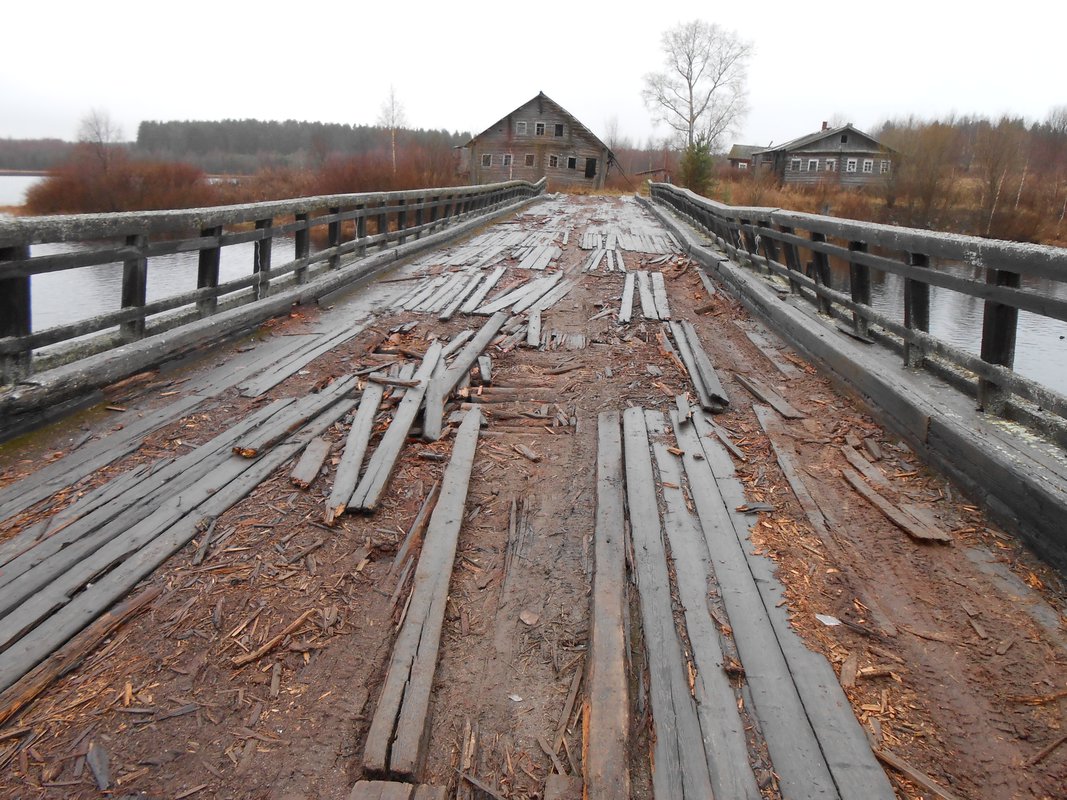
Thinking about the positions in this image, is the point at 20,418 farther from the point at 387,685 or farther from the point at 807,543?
the point at 807,543

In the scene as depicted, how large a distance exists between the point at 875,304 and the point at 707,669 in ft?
62.9

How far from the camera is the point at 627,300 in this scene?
900 cm

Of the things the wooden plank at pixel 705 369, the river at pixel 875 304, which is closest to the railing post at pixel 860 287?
the wooden plank at pixel 705 369

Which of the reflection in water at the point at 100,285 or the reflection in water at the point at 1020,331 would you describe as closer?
the reflection in water at the point at 1020,331

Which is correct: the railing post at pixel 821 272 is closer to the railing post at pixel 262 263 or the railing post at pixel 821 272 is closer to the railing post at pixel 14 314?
the railing post at pixel 262 263

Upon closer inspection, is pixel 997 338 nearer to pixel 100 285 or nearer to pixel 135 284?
pixel 135 284

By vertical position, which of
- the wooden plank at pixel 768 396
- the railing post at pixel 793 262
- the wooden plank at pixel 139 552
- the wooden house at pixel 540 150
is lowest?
the wooden plank at pixel 139 552

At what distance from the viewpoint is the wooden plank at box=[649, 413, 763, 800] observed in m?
2.10

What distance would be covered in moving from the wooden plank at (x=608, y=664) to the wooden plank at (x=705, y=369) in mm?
1763

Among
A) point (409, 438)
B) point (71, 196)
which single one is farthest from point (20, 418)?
point (71, 196)

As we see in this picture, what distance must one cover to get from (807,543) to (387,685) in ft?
7.06

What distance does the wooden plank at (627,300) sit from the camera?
26.7 ft

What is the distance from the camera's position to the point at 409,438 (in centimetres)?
461

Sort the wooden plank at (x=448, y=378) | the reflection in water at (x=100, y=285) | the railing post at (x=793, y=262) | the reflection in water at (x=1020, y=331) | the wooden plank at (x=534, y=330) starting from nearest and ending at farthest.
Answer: the wooden plank at (x=448, y=378) < the wooden plank at (x=534, y=330) < the railing post at (x=793, y=262) < the reflection in water at (x=1020, y=331) < the reflection in water at (x=100, y=285)
